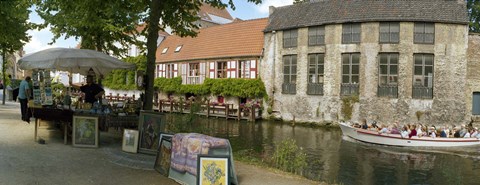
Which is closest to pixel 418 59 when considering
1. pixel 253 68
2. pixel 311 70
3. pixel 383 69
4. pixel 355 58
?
pixel 383 69

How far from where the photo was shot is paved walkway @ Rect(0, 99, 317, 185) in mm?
6691

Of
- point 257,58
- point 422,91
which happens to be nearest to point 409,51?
point 422,91

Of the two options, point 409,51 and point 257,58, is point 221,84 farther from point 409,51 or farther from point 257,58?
point 409,51

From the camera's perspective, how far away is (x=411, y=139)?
19.8m

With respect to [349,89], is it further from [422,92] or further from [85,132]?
[85,132]

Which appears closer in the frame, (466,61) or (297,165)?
(297,165)

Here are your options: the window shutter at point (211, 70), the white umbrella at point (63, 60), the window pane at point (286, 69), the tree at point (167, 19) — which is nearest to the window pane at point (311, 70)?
the window pane at point (286, 69)

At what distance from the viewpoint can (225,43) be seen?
36438mm

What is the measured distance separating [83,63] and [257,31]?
1007 inches

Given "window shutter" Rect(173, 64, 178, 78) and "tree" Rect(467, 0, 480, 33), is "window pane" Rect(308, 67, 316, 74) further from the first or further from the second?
"tree" Rect(467, 0, 480, 33)

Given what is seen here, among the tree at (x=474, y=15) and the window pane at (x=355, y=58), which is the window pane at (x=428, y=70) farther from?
the tree at (x=474, y=15)

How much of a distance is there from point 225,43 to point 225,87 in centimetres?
514

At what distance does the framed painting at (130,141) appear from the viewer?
9148mm

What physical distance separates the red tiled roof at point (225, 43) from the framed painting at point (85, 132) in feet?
78.9
